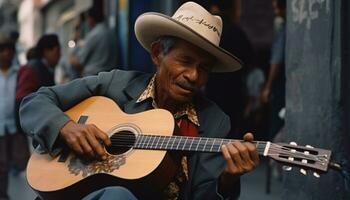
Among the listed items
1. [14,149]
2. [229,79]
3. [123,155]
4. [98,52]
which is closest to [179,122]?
[123,155]

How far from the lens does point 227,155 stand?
8.98 feet

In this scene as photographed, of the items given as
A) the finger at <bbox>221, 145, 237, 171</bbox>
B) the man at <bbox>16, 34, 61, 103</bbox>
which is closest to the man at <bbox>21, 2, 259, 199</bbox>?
the finger at <bbox>221, 145, 237, 171</bbox>

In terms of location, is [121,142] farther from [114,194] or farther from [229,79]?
[229,79]

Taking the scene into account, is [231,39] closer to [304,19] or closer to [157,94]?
[304,19]

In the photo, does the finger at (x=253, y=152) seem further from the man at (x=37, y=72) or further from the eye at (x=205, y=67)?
the man at (x=37, y=72)

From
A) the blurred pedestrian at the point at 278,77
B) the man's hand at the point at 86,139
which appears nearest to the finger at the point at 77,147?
the man's hand at the point at 86,139

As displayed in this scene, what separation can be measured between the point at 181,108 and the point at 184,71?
0.60ft

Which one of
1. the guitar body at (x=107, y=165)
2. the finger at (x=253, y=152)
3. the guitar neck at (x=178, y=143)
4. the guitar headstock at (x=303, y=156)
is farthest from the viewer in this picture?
the guitar body at (x=107, y=165)

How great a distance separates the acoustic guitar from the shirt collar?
0.28 feet

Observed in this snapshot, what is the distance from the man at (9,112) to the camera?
7188 mm

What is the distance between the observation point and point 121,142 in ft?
10.4

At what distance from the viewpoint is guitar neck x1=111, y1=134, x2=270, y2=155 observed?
9.33 ft

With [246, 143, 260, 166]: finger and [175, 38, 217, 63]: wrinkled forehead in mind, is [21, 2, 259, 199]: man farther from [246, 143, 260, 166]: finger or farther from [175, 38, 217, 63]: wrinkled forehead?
[246, 143, 260, 166]: finger

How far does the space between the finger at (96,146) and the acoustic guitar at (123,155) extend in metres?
0.04
